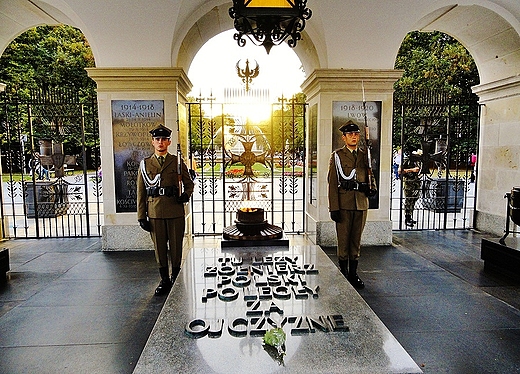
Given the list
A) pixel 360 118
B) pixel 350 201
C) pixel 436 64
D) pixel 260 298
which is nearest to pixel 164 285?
pixel 260 298

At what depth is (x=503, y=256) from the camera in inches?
205

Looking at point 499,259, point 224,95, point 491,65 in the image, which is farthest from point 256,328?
point 491,65

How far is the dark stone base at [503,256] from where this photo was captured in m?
5.07

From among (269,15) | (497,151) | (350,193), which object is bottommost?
(350,193)

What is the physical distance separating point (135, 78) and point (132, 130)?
2.77 feet

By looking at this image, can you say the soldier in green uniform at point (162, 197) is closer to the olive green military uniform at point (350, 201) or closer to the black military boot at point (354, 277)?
the olive green military uniform at point (350, 201)

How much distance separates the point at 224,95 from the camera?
7438mm

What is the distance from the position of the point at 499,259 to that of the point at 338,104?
337cm

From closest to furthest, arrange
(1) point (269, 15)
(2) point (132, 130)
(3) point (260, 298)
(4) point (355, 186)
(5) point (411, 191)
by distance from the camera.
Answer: (1) point (269, 15), (3) point (260, 298), (4) point (355, 186), (2) point (132, 130), (5) point (411, 191)

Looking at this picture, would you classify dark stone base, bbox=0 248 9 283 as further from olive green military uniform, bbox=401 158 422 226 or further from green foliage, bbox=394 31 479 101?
green foliage, bbox=394 31 479 101

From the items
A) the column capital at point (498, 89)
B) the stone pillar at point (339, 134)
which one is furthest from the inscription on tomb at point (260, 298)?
the column capital at point (498, 89)

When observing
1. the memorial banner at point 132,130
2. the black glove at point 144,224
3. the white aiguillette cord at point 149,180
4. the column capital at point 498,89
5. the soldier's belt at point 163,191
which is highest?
the column capital at point 498,89

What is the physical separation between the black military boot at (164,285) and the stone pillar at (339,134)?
119 inches

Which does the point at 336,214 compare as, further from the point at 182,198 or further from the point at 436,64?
the point at 436,64
